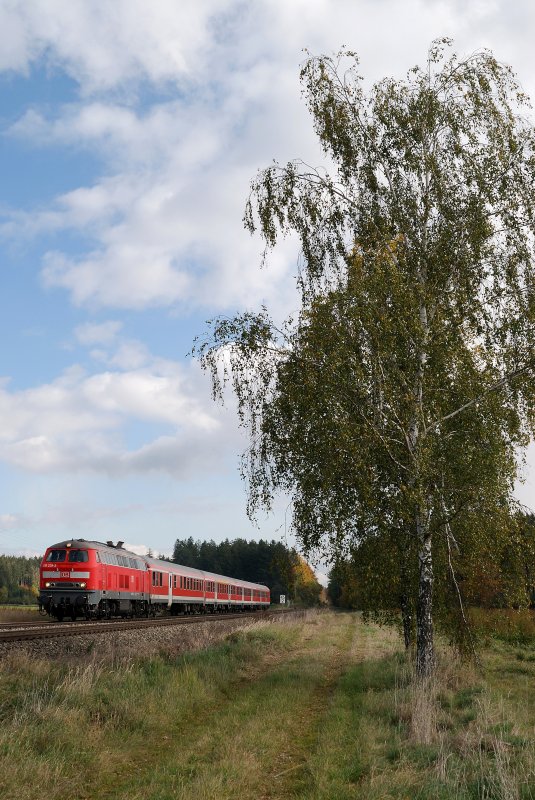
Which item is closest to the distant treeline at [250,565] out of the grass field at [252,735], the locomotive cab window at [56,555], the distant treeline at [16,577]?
the distant treeline at [16,577]

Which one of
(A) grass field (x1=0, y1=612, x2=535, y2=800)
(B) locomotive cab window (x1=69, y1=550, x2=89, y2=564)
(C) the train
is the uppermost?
(B) locomotive cab window (x1=69, y1=550, x2=89, y2=564)

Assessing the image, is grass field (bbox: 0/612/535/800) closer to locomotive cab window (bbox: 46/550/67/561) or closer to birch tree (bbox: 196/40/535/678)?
birch tree (bbox: 196/40/535/678)

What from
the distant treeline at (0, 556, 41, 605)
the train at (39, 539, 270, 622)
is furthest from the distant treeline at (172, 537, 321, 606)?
the train at (39, 539, 270, 622)

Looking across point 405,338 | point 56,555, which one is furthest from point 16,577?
point 405,338

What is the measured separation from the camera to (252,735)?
35.0 feet

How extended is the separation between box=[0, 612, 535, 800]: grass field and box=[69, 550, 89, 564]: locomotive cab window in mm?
13696

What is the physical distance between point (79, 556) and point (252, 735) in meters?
20.8

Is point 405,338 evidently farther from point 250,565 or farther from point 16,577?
point 16,577

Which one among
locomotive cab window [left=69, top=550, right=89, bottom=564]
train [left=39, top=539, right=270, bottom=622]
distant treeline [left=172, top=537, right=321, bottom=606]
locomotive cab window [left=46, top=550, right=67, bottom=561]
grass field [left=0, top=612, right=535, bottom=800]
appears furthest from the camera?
distant treeline [left=172, top=537, right=321, bottom=606]

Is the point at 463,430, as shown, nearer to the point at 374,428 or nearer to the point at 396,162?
the point at 374,428

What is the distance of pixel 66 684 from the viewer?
1178cm

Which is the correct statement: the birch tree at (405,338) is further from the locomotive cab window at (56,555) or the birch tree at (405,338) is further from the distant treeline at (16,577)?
the distant treeline at (16,577)

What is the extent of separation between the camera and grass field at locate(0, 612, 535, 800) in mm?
8211

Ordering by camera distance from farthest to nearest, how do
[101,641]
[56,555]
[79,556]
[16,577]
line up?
[16,577] → [56,555] → [79,556] → [101,641]
